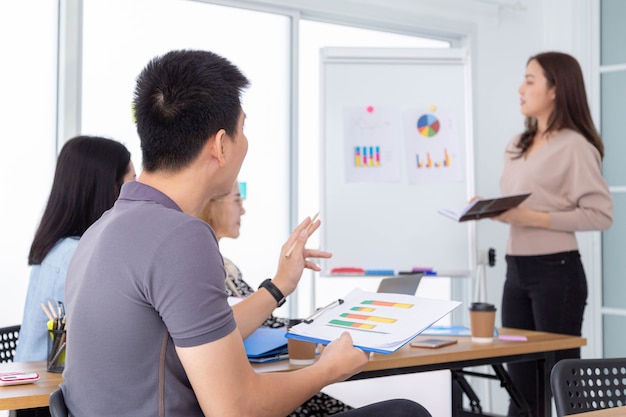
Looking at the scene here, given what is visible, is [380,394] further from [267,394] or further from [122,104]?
[122,104]

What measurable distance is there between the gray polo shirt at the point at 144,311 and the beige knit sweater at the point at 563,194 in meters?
2.12

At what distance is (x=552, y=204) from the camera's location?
305cm

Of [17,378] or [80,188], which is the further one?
[80,188]

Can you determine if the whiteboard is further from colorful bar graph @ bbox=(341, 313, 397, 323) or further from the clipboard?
colorful bar graph @ bbox=(341, 313, 397, 323)

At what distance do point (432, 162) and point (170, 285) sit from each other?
2628mm

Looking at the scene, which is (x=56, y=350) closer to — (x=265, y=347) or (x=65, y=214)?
(x=265, y=347)

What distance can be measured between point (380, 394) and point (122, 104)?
1962 millimetres

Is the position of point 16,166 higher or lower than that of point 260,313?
higher

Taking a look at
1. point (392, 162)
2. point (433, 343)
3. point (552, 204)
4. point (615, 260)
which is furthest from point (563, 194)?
point (615, 260)

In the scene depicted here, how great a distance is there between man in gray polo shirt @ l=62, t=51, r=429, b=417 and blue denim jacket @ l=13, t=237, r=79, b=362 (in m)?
0.79

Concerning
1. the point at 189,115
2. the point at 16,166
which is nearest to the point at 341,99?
the point at 16,166

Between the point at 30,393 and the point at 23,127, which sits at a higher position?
the point at 23,127

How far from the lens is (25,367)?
1785 millimetres

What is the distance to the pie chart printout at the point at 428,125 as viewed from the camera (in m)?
3.60
